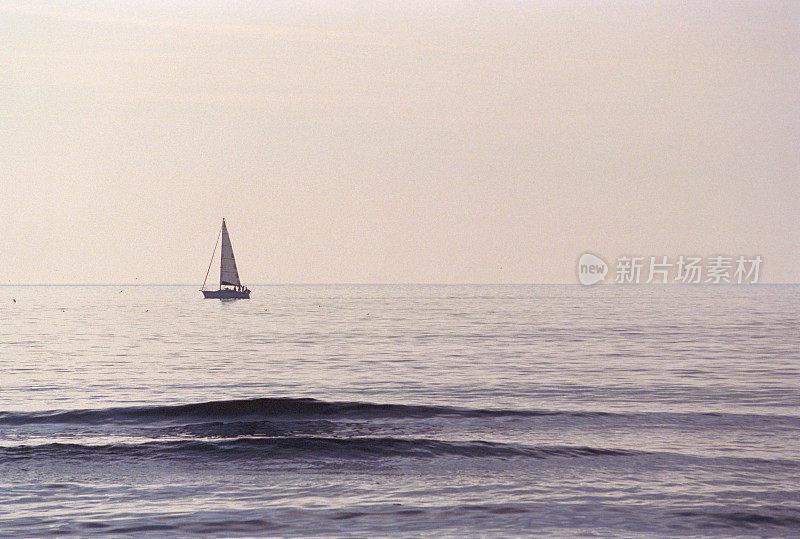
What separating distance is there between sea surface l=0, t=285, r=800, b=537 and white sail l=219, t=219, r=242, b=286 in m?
86.2

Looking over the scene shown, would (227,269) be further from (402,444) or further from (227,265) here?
(402,444)

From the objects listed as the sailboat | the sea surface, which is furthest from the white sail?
the sea surface

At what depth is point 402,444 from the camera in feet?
77.5

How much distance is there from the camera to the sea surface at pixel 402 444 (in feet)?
52.5

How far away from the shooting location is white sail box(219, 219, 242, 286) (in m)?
137

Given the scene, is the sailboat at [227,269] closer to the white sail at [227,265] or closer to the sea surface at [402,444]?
the white sail at [227,265]

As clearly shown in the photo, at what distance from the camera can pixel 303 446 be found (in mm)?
23422

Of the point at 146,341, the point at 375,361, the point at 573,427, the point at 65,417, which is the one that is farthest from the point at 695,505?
the point at 146,341

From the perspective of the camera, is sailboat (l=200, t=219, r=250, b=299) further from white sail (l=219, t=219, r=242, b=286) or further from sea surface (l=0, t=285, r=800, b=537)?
sea surface (l=0, t=285, r=800, b=537)

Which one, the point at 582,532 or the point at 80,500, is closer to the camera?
the point at 582,532

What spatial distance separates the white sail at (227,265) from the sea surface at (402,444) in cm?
8620

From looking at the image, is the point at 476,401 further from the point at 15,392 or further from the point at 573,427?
the point at 15,392

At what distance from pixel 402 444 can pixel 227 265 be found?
394 ft

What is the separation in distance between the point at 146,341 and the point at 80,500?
4723 cm
